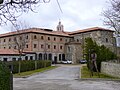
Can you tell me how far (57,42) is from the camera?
9025 cm

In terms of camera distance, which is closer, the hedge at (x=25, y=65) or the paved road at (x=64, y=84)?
the paved road at (x=64, y=84)

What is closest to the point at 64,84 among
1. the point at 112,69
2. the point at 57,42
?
the point at 112,69

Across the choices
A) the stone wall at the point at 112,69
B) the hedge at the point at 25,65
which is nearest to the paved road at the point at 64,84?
the stone wall at the point at 112,69

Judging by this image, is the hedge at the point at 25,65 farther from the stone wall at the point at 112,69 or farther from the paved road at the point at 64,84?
the paved road at the point at 64,84

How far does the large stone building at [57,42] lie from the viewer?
81200mm

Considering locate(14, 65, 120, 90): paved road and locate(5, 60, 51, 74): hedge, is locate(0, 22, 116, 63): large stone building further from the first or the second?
locate(14, 65, 120, 90): paved road

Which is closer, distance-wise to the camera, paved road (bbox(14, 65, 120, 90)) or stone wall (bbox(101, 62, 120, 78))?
paved road (bbox(14, 65, 120, 90))

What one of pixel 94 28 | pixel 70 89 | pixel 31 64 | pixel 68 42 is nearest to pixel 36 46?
pixel 68 42

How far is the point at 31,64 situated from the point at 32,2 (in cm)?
3697

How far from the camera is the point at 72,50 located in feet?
295

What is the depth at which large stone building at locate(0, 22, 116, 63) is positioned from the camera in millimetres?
81200

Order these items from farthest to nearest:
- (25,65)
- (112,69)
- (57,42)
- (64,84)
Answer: (57,42), (25,65), (112,69), (64,84)

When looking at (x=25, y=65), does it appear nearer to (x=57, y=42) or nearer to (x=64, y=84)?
(x=64, y=84)

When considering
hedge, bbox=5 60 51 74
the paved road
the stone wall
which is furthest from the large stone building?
the paved road
